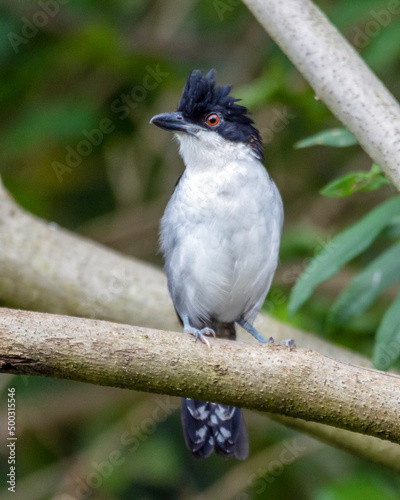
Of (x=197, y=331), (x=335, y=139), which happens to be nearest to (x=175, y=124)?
(x=335, y=139)

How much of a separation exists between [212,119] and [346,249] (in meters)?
1.07

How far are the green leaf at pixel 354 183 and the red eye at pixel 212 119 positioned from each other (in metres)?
0.91

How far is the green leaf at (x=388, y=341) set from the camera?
127 inches

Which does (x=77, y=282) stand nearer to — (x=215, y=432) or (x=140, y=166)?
(x=215, y=432)

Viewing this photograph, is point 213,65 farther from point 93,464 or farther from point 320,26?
point 93,464

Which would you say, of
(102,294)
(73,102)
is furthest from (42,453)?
(73,102)

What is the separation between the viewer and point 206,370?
2383mm

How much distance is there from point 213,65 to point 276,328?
9.04 ft
